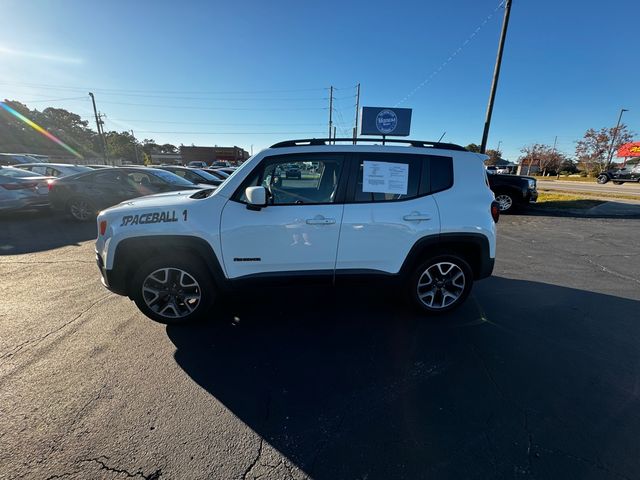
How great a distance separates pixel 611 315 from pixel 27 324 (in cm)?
672

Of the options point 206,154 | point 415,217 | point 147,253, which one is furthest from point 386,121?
point 206,154

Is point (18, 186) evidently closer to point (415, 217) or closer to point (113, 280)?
point (113, 280)

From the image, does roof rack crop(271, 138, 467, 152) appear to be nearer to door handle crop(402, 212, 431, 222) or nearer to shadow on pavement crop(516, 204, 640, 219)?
door handle crop(402, 212, 431, 222)

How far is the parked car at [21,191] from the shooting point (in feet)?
23.5

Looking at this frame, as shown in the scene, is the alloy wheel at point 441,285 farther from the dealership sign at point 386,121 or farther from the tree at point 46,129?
the tree at point 46,129

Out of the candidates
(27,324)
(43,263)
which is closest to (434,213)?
(27,324)

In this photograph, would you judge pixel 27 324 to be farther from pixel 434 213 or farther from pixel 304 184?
pixel 434 213

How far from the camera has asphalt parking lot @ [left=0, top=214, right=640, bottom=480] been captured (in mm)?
1726

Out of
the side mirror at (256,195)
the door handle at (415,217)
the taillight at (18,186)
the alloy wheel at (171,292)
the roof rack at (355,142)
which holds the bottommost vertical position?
the alloy wheel at (171,292)

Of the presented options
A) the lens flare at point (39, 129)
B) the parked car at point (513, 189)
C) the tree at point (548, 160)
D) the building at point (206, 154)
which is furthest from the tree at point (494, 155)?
the lens flare at point (39, 129)

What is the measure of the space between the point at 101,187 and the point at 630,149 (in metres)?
63.4

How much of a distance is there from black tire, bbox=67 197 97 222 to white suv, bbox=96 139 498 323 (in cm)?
584

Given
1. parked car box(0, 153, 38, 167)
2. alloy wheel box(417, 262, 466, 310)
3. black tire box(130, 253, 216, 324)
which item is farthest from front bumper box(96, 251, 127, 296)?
parked car box(0, 153, 38, 167)

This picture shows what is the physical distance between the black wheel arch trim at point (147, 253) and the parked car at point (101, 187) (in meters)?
4.79
